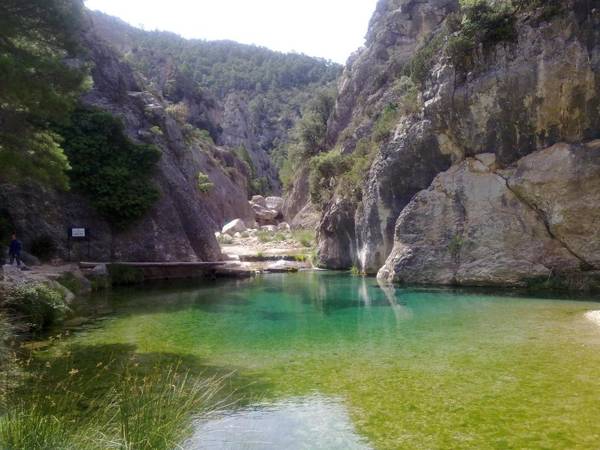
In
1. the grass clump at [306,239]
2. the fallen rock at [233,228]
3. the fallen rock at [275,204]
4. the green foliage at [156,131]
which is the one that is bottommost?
the grass clump at [306,239]

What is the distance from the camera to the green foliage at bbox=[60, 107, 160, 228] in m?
28.3

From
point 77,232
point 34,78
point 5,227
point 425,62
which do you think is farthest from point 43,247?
point 425,62

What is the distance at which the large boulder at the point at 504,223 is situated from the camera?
68.8 ft

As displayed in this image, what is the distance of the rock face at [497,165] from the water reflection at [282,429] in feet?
55.6

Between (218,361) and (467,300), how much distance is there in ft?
38.0

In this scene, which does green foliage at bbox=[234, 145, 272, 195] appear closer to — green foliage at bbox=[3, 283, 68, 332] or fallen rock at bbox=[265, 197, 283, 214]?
fallen rock at bbox=[265, 197, 283, 214]

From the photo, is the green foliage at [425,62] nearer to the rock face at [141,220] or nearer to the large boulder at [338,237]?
the large boulder at [338,237]

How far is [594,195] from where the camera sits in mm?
20656

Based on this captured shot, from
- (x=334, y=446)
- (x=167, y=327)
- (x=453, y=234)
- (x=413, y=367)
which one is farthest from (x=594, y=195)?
(x=334, y=446)

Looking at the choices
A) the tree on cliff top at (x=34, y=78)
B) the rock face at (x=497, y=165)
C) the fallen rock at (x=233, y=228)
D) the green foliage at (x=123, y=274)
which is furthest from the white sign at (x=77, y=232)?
the fallen rock at (x=233, y=228)

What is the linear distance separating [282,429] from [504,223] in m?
18.4

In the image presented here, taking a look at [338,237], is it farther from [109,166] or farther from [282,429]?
[282,429]

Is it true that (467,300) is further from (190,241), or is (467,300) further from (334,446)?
(190,241)

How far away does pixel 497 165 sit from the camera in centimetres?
2344
